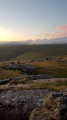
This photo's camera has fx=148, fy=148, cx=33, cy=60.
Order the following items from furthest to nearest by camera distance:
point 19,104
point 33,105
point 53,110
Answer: point 19,104 < point 33,105 < point 53,110

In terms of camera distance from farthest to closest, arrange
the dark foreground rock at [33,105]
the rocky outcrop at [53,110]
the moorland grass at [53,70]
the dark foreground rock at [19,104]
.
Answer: the moorland grass at [53,70]
the dark foreground rock at [19,104]
the dark foreground rock at [33,105]
the rocky outcrop at [53,110]

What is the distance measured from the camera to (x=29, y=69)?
4822 cm

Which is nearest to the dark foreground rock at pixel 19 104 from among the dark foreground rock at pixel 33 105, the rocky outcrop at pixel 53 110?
the dark foreground rock at pixel 33 105

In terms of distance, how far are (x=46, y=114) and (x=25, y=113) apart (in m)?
5.22

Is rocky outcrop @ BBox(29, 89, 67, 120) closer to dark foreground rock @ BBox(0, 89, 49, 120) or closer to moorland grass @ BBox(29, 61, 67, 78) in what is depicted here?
dark foreground rock @ BBox(0, 89, 49, 120)

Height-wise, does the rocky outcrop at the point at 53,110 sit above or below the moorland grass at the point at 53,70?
above

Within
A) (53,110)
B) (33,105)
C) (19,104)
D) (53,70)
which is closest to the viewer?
(53,110)

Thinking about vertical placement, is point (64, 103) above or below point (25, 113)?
above

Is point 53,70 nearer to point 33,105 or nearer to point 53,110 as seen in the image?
point 33,105

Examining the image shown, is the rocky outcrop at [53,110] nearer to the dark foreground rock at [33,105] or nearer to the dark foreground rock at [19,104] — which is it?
the dark foreground rock at [33,105]

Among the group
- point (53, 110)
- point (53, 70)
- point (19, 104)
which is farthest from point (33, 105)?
point (53, 70)

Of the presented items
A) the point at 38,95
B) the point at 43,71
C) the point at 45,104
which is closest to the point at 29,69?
the point at 43,71

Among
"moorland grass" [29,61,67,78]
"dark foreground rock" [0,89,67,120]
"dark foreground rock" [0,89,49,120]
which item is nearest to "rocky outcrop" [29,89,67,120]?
"dark foreground rock" [0,89,67,120]

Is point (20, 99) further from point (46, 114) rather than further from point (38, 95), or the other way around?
point (46, 114)
